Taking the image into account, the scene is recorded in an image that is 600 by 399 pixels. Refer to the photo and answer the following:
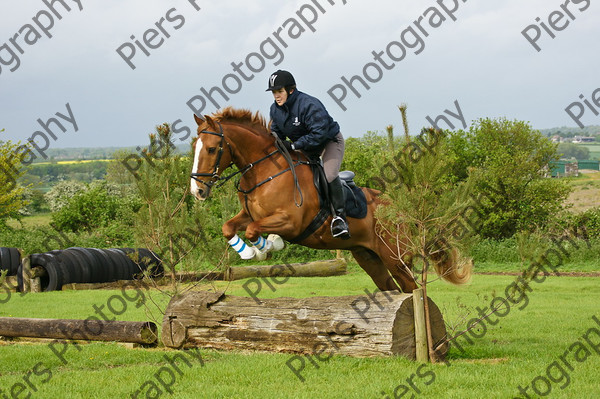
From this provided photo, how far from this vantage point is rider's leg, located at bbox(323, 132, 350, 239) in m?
6.21

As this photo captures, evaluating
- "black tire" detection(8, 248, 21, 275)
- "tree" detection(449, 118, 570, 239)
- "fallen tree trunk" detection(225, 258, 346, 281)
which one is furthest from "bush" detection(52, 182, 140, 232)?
"tree" detection(449, 118, 570, 239)

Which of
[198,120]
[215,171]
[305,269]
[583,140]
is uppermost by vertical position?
[198,120]

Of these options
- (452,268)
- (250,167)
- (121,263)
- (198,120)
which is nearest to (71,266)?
(121,263)

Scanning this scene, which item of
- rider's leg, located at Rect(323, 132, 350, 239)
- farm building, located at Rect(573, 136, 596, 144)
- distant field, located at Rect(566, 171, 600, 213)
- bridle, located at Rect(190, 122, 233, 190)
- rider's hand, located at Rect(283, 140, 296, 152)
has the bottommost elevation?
farm building, located at Rect(573, 136, 596, 144)

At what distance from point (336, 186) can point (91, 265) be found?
440 inches

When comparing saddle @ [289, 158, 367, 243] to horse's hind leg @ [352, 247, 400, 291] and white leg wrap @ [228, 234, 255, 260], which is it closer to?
white leg wrap @ [228, 234, 255, 260]

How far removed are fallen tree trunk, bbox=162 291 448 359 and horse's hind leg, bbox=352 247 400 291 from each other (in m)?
0.90

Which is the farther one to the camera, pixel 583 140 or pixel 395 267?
pixel 583 140

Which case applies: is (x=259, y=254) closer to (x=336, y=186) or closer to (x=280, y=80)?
(x=336, y=186)

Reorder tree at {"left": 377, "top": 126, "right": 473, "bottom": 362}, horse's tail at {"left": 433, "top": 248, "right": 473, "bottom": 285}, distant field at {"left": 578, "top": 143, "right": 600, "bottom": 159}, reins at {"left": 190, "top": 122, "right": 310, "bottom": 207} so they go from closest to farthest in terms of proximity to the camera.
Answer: tree at {"left": 377, "top": 126, "right": 473, "bottom": 362}
reins at {"left": 190, "top": 122, "right": 310, "bottom": 207}
horse's tail at {"left": 433, "top": 248, "right": 473, "bottom": 285}
distant field at {"left": 578, "top": 143, "right": 600, "bottom": 159}

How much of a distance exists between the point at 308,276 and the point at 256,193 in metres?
12.8

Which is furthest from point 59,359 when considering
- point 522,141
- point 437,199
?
point 522,141

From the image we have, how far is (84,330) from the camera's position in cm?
743

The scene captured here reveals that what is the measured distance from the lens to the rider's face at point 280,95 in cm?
619
